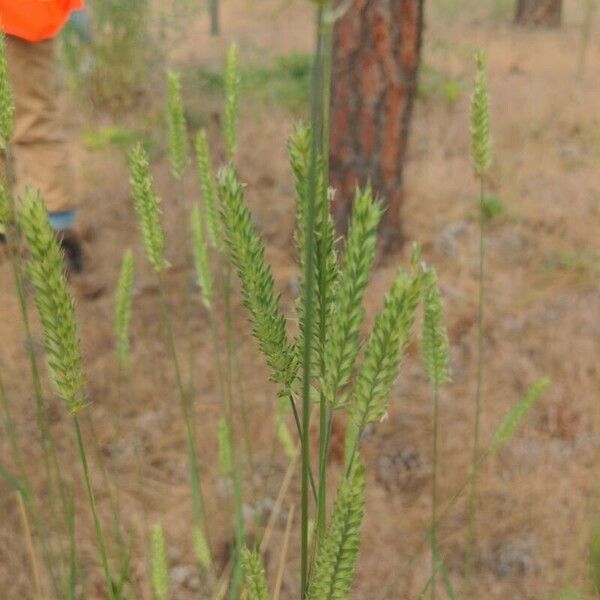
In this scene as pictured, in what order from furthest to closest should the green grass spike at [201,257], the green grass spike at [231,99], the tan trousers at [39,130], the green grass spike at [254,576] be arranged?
the tan trousers at [39,130] → the green grass spike at [201,257] → the green grass spike at [231,99] → the green grass spike at [254,576]

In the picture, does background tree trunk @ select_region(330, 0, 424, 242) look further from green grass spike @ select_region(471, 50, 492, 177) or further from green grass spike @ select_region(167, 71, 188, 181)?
green grass spike @ select_region(471, 50, 492, 177)

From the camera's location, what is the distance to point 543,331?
7.36ft

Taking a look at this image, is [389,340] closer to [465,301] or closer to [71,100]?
[465,301]

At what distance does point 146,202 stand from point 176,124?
35 centimetres

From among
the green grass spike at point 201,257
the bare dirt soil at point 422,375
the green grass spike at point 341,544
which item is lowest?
the bare dirt soil at point 422,375

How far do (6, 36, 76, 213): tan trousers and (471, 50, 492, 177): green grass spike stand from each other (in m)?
1.99

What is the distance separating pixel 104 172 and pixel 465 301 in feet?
6.14

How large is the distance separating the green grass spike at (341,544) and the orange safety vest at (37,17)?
2.06m

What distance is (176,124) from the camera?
1.05m

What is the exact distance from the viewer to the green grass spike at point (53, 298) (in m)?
0.44

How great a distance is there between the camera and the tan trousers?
2.57 m

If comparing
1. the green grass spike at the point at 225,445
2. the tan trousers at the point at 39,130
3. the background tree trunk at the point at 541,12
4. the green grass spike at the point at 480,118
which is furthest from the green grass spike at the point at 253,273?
the background tree trunk at the point at 541,12

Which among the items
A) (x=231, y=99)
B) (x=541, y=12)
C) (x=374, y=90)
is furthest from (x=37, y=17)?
(x=541, y=12)

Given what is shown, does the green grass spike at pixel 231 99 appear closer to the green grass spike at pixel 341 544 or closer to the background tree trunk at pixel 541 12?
the green grass spike at pixel 341 544
